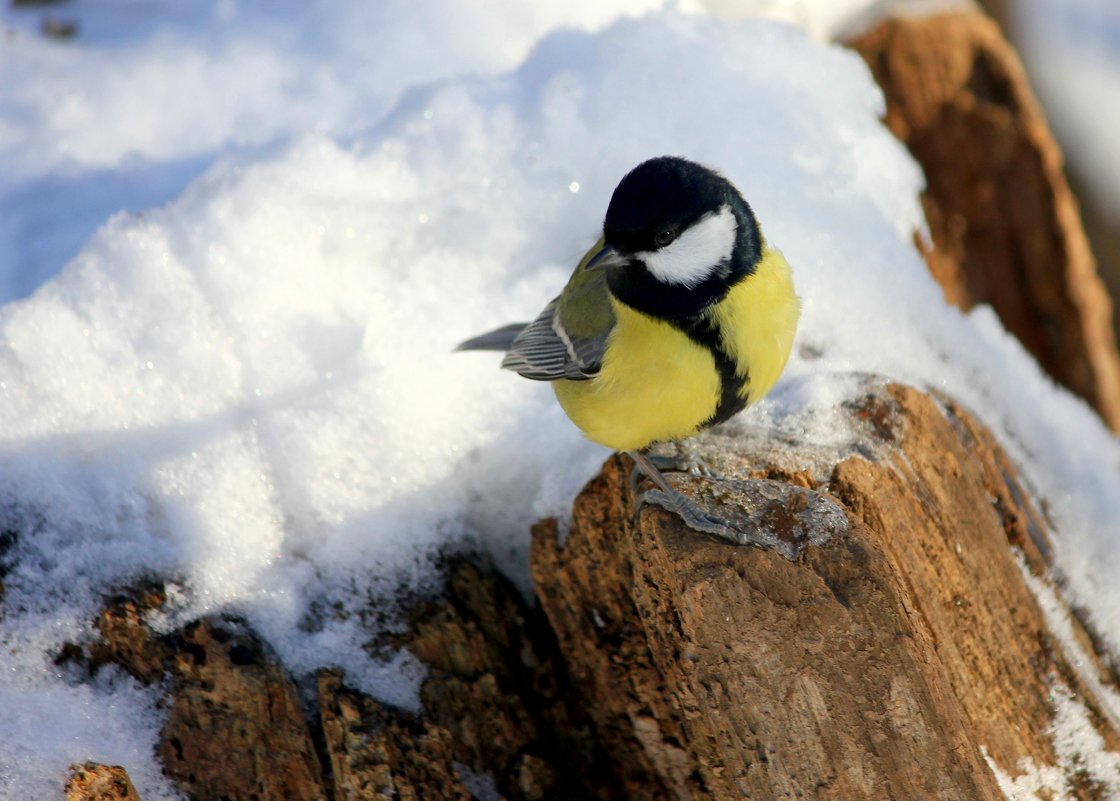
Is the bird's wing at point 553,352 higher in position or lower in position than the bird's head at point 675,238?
lower

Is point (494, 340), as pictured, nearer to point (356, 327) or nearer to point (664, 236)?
point (356, 327)

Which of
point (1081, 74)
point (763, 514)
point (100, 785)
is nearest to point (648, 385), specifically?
point (763, 514)

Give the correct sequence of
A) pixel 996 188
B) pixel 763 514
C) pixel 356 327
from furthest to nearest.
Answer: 1. pixel 996 188
2. pixel 356 327
3. pixel 763 514

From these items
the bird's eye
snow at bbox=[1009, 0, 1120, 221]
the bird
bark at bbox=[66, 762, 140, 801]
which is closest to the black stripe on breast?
the bird

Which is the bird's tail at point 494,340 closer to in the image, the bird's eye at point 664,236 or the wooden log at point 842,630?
the wooden log at point 842,630

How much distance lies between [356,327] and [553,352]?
80cm

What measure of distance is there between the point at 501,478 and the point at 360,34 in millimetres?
2585

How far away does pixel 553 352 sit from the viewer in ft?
8.50

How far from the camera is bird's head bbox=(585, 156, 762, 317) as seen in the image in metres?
2.15

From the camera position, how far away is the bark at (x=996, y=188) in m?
4.67

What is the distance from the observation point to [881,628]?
6.21 ft

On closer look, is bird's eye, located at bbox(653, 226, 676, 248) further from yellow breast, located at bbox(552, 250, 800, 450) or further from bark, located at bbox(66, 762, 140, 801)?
bark, located at bbox(66, 762, 140, 801)

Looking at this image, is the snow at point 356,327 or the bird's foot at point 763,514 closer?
the bird's foot at point 763,514

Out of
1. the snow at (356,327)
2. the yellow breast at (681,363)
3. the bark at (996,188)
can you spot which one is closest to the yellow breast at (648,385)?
the yellow breast at (681,363)
